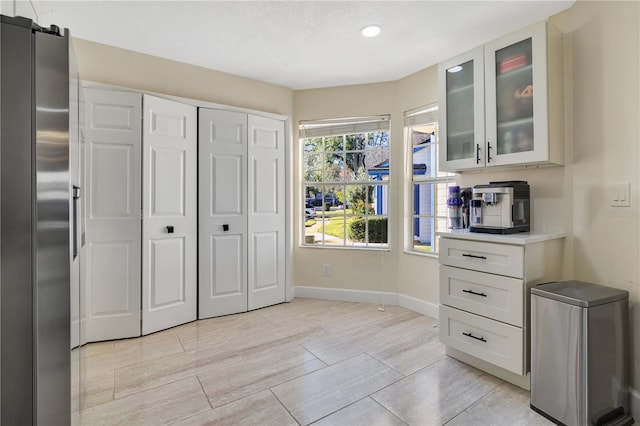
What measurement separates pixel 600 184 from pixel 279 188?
2724 mm

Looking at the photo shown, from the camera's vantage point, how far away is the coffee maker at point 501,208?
2.21 m

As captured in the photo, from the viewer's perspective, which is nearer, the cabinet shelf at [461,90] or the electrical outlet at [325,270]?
the cabinet shelf at [461,90]

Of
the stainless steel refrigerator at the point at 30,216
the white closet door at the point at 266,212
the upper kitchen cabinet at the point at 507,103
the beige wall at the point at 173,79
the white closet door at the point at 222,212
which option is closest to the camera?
the stainless steel refrigerator at the point at 30,216

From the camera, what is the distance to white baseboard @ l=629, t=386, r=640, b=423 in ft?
5.87

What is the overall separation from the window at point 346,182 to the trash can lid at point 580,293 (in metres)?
1.91

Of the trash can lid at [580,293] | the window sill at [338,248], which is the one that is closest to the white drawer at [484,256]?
the trash can lid at [580,293]

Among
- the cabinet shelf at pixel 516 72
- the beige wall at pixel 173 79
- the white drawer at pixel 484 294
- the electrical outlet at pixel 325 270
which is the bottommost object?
the electrical outlet at pixel 325 270

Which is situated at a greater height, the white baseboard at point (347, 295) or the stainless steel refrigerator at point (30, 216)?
the stainless steel refrigerator at point (30, 216)

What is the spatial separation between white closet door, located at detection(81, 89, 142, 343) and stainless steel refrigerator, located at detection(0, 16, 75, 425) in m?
1.96

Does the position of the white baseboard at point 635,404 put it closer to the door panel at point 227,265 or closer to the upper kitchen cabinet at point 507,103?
the upper kitchen cabinet at point 507,103

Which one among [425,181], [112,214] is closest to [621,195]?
[425,181]

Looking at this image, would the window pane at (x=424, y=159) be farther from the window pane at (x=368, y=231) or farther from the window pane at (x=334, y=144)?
the window pane at (x=334, y=144)

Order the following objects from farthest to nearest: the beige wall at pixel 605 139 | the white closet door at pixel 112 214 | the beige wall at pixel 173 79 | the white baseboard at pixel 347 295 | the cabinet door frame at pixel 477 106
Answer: the white baseboard at pixel 347 295
the beige wall at pixel 173 79
the white closet door at pixel 112 214
the cabinet door frame at pixel 477 106
the beige wall at pixel 605 139

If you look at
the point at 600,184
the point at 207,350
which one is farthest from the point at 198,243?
the point at 600,184
